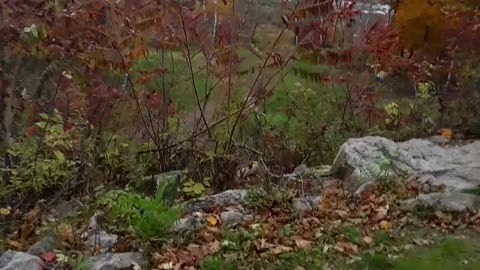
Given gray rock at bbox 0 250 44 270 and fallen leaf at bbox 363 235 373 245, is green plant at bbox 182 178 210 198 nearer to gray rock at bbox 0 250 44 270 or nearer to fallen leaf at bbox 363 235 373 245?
fallen leaf at bbox 363 235 373 245

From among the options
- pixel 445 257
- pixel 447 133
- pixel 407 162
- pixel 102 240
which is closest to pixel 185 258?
pixel 102 240

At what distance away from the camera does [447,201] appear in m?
Result: 6.20

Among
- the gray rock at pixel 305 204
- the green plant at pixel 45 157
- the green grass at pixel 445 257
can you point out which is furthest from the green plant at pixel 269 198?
the green plant at pixel 45 157

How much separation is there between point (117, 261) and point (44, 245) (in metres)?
0.68

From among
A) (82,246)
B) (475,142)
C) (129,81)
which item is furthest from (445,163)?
(82,246)

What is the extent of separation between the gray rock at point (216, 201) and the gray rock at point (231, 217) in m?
0.30

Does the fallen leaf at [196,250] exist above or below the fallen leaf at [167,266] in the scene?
below

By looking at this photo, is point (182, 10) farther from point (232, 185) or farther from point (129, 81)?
point (232, 185)

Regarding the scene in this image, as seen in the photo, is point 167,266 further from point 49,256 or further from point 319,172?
point 319,172

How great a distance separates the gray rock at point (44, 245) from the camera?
17.2 feet

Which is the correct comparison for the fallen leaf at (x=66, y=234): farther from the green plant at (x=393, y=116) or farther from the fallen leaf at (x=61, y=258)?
the green plant at (x=393, y=116)

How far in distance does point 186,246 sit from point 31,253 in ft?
3.80

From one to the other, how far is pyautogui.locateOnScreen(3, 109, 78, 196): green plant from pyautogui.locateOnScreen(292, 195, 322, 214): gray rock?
2199 millimetres

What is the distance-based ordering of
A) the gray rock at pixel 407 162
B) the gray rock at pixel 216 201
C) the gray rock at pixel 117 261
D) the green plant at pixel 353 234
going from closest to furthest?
1. the gray rock at pixel 117 261
2. the green plant at pixel 353 234
3. the gray rock at pixel 216 201
4. the gray rock at pixel 407 162
